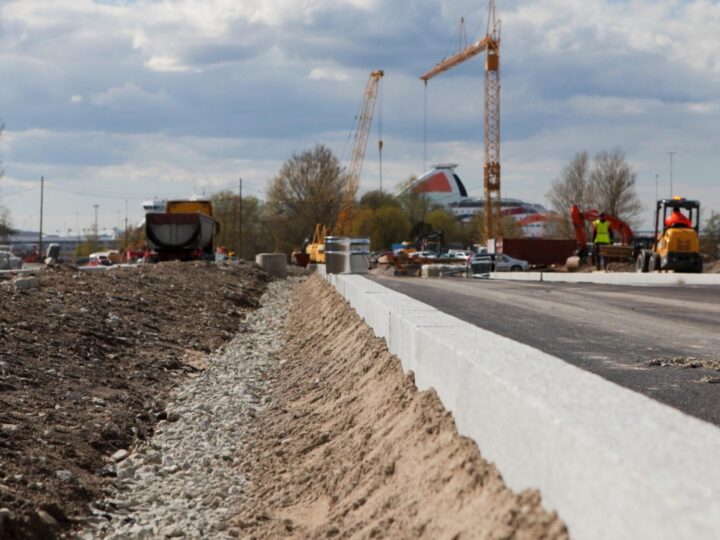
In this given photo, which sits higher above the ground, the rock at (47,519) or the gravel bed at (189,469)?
the rock at (47,519)

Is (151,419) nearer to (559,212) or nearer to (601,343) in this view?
(601,343)

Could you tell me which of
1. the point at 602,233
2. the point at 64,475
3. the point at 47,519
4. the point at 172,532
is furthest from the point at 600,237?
the point at 47,519

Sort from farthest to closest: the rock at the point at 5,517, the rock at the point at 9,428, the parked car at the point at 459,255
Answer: the parked car at the point at 459,255 < the rock at the point at 9,428 < the rock at the point at 5,517

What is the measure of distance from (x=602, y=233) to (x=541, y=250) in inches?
975

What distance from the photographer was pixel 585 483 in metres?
2.99

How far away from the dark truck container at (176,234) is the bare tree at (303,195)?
165 feet

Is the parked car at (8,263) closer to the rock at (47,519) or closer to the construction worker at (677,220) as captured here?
the construction worker at (677,220)

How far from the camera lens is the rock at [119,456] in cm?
870

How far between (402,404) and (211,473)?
227 cm

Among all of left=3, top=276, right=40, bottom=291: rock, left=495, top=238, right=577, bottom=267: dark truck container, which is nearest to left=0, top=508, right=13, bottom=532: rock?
left=3, top=276, right=40, bottom=291: rock

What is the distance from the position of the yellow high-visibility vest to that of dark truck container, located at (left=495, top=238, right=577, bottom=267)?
23922 mm

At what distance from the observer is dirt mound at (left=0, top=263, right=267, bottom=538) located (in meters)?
7.18

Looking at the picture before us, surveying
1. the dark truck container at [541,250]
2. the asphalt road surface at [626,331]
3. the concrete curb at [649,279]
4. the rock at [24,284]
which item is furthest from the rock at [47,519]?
the dark truck container at [541,250]

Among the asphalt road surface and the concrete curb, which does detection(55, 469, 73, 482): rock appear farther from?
the concrete curb
